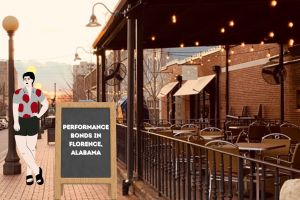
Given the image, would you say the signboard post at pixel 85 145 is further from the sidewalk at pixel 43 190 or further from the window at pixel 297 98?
the window at pixel 297 98

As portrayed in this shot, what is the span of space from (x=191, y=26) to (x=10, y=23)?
5529 millimetres

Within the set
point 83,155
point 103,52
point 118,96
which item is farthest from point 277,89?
point 118,96

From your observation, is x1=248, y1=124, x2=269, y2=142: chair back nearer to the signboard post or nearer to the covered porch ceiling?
the covered porch ceiling

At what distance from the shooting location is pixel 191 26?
14.0m

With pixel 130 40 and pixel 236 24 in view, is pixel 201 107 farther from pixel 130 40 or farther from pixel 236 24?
pixel 130 40

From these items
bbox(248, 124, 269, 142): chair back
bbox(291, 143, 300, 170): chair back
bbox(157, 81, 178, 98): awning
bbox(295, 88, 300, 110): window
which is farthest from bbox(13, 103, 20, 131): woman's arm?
bbox(157, 81, 178, 98): awning

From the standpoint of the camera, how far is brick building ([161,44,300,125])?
711 inches

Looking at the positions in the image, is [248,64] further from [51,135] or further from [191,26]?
[51,135]

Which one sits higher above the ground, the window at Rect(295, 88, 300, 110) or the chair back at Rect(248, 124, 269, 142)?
the window at Rect(295, 88, 300, 110)

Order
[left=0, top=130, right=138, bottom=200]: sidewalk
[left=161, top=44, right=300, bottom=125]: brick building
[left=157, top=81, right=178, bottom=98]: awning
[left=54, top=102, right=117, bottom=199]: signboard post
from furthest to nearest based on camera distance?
1. [left=157, top=81, right=178, bottom=98]: awning
2. [left=161, top=44, right=300, bottom=125]: brick building
3. [left=0, top=130, right=138, bottom=200]: sidewalk
4. [left=54, top=102, right=117, bottom=199]: signboard post

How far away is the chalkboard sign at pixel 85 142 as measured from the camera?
620 cm

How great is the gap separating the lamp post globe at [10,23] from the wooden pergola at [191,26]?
242cm

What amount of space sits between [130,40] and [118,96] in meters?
29.8

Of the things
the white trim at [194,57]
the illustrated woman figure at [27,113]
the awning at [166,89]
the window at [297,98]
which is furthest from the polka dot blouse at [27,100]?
the awning at [166,89]
